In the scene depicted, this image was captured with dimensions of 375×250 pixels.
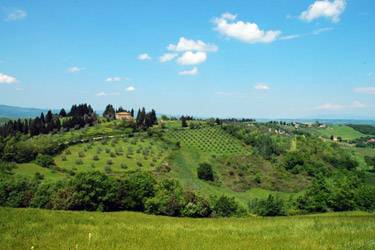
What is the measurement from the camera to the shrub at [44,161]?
110938mm

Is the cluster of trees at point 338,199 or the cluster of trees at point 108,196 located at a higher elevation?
the cluster of trees at point 108,196

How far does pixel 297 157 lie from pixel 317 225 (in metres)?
166

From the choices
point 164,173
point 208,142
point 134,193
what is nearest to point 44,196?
point 134,193

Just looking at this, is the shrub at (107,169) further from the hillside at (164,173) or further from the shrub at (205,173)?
the shrub at (205,173)

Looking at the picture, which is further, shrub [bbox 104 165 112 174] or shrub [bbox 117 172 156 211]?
shrub [bbox 104 165 112 174]

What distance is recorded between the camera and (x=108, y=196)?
75.9 metres

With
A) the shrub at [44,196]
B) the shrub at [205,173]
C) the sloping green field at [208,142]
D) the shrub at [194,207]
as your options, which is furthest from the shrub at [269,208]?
the sloping green field at [208,142]

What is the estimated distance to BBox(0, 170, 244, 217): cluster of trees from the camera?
73750mm

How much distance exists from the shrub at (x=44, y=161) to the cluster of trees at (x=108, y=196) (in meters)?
28.2

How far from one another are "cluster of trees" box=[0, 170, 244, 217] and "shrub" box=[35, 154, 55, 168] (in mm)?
28249

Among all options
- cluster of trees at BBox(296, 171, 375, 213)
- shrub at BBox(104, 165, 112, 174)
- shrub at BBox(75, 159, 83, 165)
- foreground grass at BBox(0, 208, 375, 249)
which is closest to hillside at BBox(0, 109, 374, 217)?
shrub at BBox(104, 165, 112, 174)

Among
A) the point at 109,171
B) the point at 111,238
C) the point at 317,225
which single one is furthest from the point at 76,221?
the point at 109,171

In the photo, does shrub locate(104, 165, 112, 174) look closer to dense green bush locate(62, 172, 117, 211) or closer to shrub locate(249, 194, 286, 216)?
dense green bush locate(62, 172, 117, 211)

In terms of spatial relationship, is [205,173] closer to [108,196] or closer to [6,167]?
[108,196]
